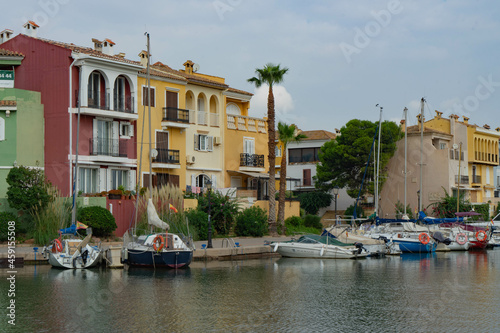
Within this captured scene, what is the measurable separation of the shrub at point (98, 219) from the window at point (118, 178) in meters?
5.79

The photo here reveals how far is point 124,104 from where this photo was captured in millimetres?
46062

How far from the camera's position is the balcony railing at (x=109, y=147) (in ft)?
145

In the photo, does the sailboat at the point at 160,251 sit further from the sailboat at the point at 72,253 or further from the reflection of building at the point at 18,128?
the reflection of building at the point at 18,128

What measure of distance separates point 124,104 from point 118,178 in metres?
4.96

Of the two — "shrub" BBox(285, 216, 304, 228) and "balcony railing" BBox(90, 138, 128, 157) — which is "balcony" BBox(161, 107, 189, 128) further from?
"shrub" BBox(285, 216, 304, 228)

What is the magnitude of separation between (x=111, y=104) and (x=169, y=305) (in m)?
25.2

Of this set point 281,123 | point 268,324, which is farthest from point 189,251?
point 281,123

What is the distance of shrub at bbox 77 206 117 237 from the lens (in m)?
38.8

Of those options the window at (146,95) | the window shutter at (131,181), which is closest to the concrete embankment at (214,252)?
the window shutter at (131,181)

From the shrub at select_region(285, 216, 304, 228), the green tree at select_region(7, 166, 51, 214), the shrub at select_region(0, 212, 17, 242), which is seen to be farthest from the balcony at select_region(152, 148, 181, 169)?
the shrub at select_region(0, 212, 17, 242)

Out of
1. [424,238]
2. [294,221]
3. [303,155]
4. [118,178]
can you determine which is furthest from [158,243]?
[303,155]

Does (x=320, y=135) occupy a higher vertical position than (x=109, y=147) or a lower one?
higher

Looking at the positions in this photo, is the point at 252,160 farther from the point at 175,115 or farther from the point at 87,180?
the point at 87,180

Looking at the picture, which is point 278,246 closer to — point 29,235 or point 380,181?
point 29,235
